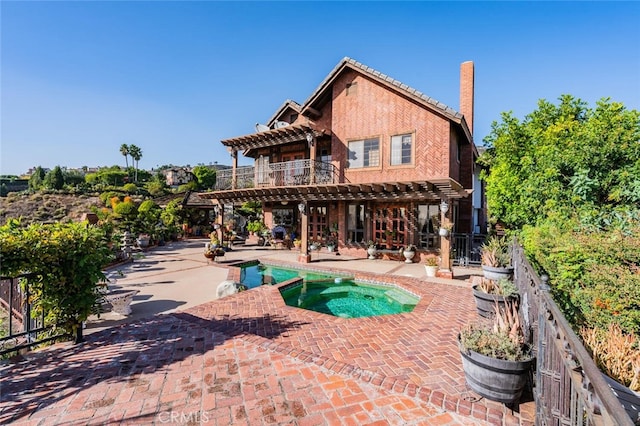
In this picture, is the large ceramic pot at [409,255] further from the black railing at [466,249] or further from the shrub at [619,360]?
the shrub at [619,360]

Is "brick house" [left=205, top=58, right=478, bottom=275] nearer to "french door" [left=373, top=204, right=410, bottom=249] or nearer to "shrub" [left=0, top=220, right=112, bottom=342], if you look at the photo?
"french door" [left=373, top=204, right=410, bottom=249]

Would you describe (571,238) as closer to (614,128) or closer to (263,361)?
(614,128)

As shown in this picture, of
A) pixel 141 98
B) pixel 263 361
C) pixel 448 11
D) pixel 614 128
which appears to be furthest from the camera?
pixel 141 98

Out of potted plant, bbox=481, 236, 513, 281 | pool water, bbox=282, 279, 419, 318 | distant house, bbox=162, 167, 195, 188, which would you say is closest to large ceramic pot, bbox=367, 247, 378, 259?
pool water, bbox=282, 279, 419, 318

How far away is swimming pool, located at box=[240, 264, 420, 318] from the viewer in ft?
27.7

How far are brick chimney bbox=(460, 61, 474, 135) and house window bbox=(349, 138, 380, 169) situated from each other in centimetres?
587

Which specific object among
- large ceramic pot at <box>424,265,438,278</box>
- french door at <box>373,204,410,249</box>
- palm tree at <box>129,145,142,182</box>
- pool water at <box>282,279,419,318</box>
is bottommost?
pool water at <box>282,279,419,318</box>

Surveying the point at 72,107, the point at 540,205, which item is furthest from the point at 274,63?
the point at 540,205

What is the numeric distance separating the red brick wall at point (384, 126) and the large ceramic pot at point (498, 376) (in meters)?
11.2

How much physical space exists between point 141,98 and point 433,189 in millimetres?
15279

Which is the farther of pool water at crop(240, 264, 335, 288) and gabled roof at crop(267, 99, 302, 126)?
gabled roof at crop(267, 99, 302, 126)

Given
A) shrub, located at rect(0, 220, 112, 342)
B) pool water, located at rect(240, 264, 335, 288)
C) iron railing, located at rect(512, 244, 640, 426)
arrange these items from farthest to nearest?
pool water, located at rect(240, 264, 335, 288) → shrub, located at rect(0, 220, 112, 342) → iron railing, located at rect(512, 244, 640, 426)

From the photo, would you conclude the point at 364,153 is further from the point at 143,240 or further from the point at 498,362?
the point at 143,240

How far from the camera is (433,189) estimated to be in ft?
37.8
